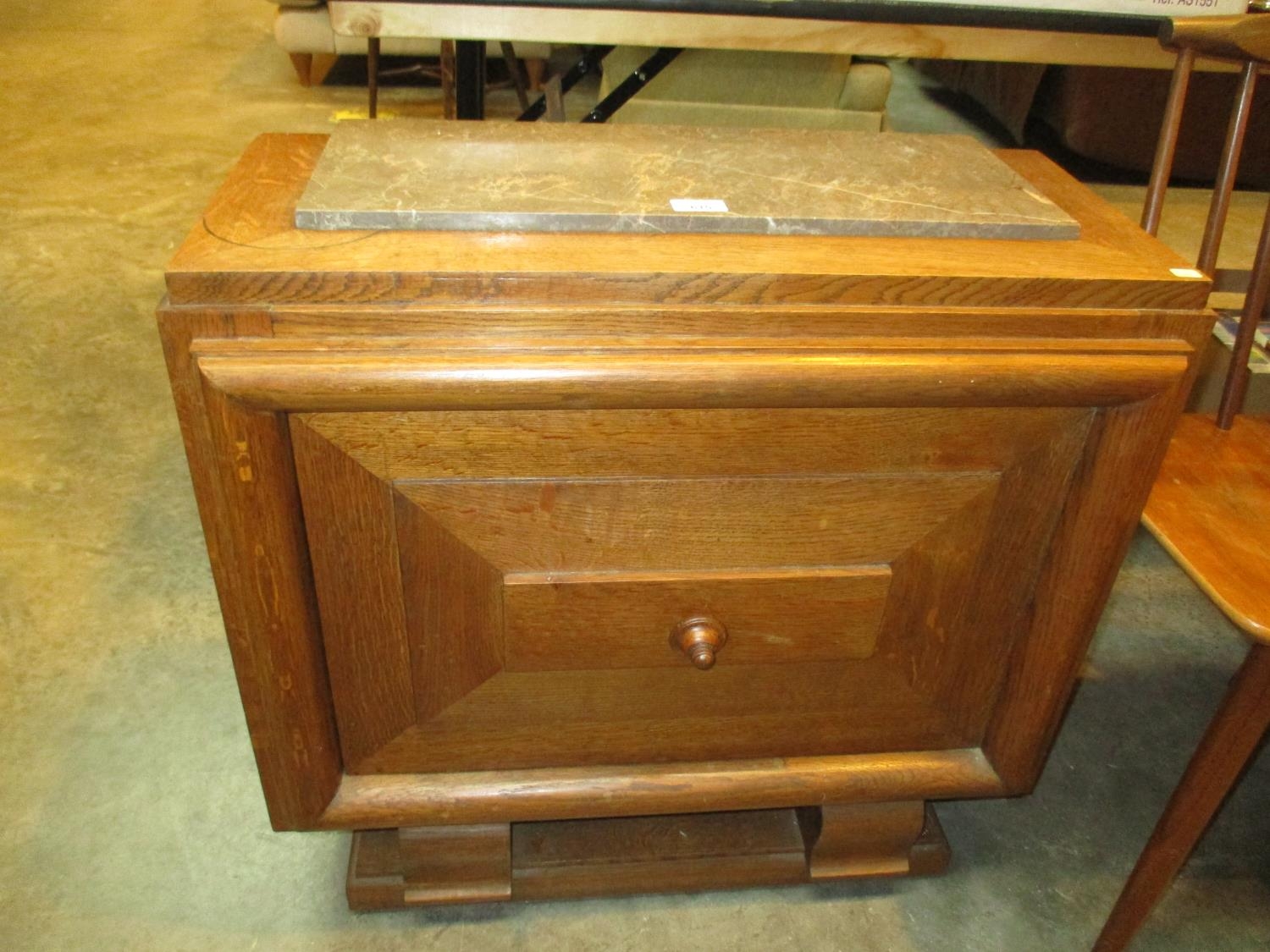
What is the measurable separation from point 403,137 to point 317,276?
30 centimetres

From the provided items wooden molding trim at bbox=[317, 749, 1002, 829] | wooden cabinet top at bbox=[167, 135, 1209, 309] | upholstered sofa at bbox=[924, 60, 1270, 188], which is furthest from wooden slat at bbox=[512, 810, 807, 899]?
upholstered sofa at bbox=[924, 60, 1270, 188]

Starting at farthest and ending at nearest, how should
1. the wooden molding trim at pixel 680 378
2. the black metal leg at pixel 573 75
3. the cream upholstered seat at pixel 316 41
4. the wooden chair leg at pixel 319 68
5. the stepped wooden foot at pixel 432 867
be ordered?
the wooden chair leg at pixel 319 68
the cream upholstered seat at pixel 316 41
the black metal leg at pixel 573 75
the stepped wooden foot at pixel 432 867
the wooden molding trim at pixel 680 378

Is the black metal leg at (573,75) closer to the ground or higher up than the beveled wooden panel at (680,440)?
higher up

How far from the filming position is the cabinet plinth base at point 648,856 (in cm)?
109

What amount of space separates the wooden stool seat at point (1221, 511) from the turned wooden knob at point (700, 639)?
Answer: 44cm

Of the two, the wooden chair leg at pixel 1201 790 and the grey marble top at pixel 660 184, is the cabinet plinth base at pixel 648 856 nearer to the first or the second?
the wooden chair leg at pixel 1201 790

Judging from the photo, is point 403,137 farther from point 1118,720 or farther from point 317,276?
point 1118,720

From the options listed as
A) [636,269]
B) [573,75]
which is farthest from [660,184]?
[573,75]

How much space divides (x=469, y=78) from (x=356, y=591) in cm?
119

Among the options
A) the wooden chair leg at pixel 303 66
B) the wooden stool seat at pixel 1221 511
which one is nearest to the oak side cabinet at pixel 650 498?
the wooden stool seat at pixel 1221 511

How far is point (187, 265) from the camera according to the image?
71 cm

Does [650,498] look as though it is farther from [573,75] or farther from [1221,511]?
[573,75]

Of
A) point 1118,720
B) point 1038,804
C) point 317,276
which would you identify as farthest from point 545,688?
point 1118,720

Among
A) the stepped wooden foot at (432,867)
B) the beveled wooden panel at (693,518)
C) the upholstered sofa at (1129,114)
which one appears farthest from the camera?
the upholstered sofa at (1129,114)
